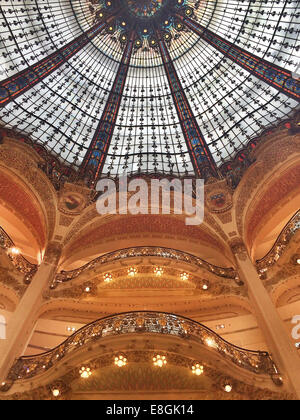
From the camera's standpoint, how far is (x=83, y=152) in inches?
526

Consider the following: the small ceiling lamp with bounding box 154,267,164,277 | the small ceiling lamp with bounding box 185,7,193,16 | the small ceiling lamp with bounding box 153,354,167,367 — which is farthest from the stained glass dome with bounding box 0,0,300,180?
the small ceiling lamp with bounding box 153,354,167,367

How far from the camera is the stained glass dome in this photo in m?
12.5

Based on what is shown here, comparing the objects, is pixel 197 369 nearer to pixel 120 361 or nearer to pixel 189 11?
pixel 120 361

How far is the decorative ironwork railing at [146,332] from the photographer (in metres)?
6.67

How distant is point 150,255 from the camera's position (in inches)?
398

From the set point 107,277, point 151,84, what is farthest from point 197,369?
point 151,84

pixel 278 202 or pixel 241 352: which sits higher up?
pixel 278 202

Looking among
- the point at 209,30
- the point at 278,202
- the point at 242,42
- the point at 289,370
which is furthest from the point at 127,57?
the point at 289,370

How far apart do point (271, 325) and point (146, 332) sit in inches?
133

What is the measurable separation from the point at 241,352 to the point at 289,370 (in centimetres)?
111

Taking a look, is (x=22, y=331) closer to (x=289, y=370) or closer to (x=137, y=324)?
(x=137, y=324)

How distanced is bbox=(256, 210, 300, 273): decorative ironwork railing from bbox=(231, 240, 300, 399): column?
0.37 m
